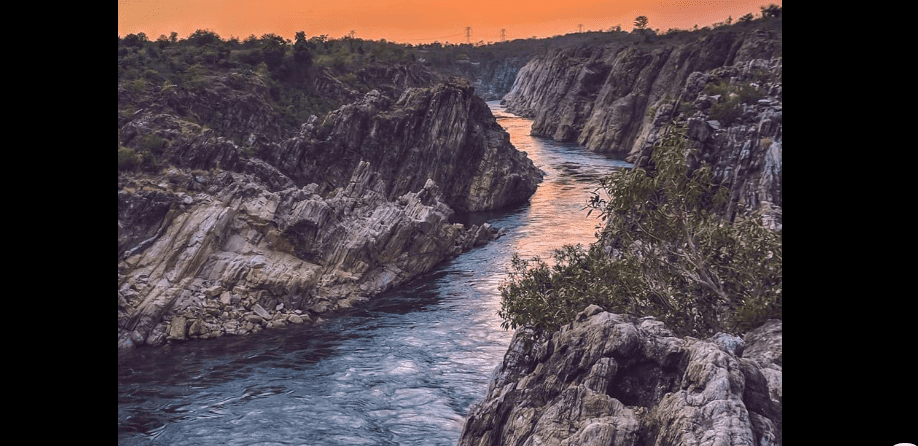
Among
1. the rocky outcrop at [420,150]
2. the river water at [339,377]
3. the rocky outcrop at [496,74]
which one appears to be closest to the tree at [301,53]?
the rocky outcrop at [420,150]

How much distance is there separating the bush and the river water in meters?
6.02

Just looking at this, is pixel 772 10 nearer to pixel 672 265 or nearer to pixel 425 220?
pixel 425 220

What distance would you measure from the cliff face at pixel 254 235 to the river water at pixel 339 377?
5.64 ft

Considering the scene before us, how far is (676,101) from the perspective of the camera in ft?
200

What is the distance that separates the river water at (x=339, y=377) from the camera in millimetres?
25234

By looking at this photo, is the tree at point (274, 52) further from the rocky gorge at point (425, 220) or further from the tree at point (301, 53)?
the rocky gorge at point (425, 220)

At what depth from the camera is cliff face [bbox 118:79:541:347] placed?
36969 mm

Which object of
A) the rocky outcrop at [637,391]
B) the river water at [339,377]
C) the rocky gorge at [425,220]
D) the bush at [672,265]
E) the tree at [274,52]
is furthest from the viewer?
the tree at [274,52]

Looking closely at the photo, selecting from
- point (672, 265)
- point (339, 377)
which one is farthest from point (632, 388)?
point (339, 377)

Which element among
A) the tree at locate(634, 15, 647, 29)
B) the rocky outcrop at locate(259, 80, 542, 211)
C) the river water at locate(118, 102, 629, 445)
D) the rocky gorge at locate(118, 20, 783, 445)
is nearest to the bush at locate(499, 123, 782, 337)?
the rocky gorge at locate(118, 20, 783, 445)

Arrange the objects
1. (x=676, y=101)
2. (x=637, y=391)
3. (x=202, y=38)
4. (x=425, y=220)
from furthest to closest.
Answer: (x=202, y=38) < (x=676, y=101) < (x=425, y=220) < (x=637, y=391)

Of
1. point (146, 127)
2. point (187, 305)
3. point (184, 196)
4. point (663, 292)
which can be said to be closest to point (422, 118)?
point (146, 127)

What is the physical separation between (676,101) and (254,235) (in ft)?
115

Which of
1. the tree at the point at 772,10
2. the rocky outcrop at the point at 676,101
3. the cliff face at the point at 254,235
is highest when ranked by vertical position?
the tree at the point at 772,10
